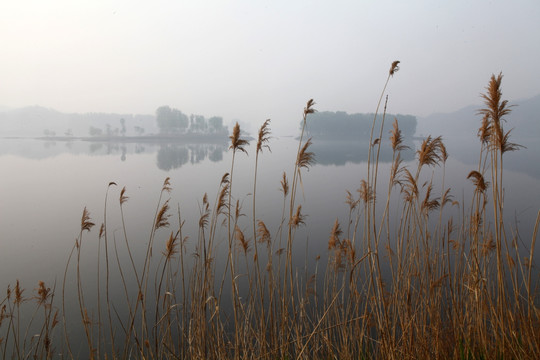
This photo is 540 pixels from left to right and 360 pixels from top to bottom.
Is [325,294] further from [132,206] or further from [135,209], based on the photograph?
[132,206]

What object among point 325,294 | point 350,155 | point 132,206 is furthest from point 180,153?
point 325,294

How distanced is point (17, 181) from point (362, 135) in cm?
5698

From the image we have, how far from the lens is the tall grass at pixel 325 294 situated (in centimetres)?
231

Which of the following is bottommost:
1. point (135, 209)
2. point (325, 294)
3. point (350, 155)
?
point (135, 209)

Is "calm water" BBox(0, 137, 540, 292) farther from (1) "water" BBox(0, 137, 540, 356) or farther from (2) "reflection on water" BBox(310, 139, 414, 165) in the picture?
(2) "reflection on water" BBox(310, 139, 414, 165)

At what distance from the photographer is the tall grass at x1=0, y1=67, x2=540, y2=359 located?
2309mm

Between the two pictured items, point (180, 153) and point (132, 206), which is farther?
point (180, 153)

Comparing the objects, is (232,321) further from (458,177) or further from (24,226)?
(458,177)

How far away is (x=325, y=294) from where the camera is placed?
3.32m

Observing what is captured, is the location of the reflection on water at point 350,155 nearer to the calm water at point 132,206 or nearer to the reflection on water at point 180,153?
the reflection on water at point 180,153

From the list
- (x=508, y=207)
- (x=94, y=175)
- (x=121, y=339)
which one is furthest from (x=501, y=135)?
(x=94, y=175)

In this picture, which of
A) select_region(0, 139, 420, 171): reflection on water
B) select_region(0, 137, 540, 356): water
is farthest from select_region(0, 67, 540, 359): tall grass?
select_region(0, 139, 420, 171): reflection on water

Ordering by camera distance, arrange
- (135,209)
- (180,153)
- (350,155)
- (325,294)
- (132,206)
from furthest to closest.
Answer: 1. (180,153)
2. (350,155)
3. (132,206)
4. (135,209)
5. (325,294)

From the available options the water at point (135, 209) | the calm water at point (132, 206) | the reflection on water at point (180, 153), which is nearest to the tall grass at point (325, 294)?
the water at point (135, 209)
